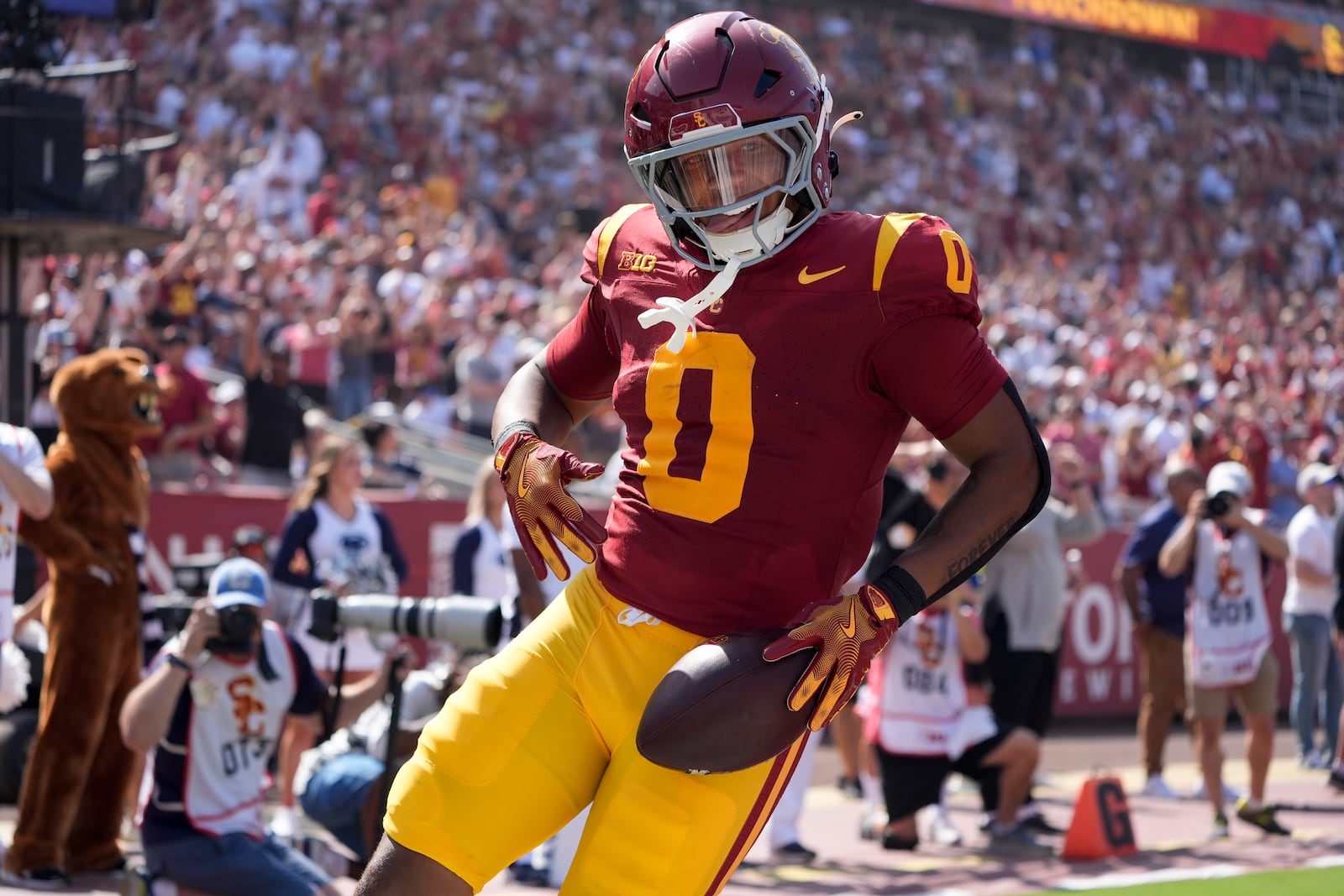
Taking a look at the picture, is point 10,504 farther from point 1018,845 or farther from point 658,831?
point 1018,845

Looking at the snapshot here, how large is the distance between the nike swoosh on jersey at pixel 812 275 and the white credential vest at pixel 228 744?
3.08 m

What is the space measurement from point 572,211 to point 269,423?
8282 mm

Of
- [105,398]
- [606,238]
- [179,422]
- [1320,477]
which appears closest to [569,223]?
[179,422]

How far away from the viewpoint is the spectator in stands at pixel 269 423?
396 inches

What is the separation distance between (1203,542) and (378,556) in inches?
160

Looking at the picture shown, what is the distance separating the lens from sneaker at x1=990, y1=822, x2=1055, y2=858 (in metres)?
7.48

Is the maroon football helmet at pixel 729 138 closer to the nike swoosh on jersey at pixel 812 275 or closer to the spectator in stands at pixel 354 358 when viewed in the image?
the nike swoosh on jersey at pixel 812 275

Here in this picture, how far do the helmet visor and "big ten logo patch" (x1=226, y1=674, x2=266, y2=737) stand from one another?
→ 3.12m

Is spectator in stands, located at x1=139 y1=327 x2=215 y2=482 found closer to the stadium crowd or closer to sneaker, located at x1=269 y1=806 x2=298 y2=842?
the stadium crowd

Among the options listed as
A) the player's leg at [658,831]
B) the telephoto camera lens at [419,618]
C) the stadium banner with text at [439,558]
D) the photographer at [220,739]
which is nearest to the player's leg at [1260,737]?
the stadium banner with text at [439,558]

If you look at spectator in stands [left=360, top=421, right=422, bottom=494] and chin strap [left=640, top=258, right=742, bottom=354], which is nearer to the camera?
chin strap [left=640, top=258, right=742, bottom=354]

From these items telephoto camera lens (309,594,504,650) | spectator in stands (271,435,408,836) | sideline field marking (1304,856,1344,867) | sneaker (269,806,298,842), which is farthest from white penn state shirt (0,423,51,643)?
sideline field marking (1304,856,1344,867)

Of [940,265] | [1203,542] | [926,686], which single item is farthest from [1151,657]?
[940,265]

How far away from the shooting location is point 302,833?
7.18 m
